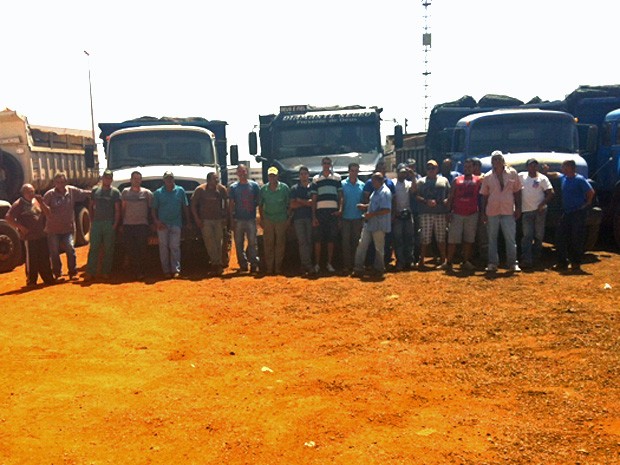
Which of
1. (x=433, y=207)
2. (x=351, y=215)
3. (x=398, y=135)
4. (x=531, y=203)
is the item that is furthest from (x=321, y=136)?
(x=531, y=203)

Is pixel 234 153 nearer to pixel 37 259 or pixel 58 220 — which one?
pixel 58 220

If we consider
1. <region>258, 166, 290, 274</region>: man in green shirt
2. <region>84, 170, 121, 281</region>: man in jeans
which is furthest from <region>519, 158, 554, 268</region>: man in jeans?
<region>84, 170, 121, 281</region>: man in jeans

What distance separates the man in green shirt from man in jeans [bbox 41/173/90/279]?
3158 millimetres

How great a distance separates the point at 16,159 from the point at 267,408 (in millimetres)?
12207

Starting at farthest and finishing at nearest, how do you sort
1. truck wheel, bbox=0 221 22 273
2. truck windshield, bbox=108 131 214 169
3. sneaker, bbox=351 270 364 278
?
truck wheel, bbox=0 221 22 273 → truck windshield, bbox=108 131 214 169 → sneaker, bbox=351 270 364 278

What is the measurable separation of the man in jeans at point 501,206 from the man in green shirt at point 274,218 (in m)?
3.22

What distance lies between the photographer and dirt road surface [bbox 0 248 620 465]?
4.43 metres

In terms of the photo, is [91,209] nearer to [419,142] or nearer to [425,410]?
[425,410]

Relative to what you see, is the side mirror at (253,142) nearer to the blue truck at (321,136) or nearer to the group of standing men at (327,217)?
the blue truck at (321,136)

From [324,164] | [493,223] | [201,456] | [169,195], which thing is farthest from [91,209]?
[201,456]

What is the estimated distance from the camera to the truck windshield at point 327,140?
1367 cm

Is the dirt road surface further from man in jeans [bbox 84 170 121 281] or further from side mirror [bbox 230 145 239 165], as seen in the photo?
side mirror [bbox 230 145 239 165]

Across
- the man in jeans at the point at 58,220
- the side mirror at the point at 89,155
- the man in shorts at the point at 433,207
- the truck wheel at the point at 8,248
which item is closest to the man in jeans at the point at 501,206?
the man in shorts at the point at 433,207

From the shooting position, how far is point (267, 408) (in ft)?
17.0
